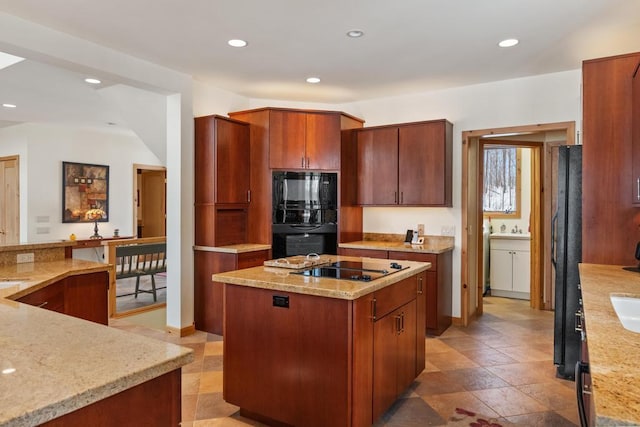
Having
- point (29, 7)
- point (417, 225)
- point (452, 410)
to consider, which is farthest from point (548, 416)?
point (29, 7)

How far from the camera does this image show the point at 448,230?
4.69m

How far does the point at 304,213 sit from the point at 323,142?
2.66 feet

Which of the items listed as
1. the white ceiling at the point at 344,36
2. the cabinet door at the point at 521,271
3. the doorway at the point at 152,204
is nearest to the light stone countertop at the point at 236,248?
the white ceiling at the point at 344,36

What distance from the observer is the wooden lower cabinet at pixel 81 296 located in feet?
8.62

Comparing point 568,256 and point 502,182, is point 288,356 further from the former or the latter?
point 502,182

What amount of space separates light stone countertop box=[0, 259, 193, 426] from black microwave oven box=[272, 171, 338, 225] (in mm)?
3070

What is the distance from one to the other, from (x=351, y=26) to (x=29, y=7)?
2.13 metres

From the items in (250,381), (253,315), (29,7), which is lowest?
(250,381)

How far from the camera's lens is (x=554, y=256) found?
323 centimetres

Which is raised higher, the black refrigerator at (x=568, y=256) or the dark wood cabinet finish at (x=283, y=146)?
the dark wood cabinet finish at (x=283, y=146)

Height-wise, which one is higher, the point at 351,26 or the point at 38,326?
the point at 351,26

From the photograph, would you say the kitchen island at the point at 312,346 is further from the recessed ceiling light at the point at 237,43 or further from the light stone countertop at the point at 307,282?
the recessed ceiling light at the point at 237,43

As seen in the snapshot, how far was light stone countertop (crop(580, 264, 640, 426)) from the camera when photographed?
0.80 m

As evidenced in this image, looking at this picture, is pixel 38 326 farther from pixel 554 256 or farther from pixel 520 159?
pixel 520 159
